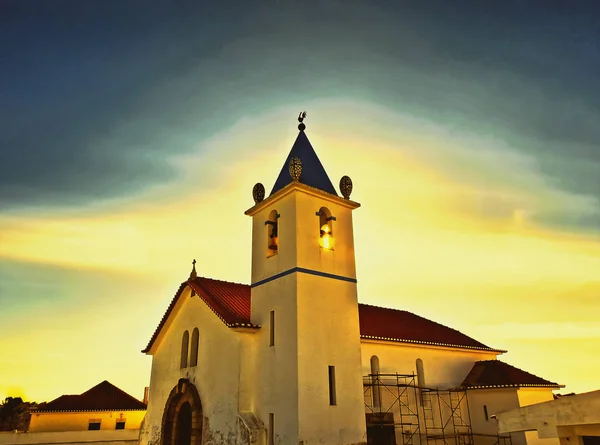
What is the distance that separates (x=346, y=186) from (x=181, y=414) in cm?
1289

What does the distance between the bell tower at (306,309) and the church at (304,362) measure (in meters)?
0.05

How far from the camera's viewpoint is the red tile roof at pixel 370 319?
2063 cm

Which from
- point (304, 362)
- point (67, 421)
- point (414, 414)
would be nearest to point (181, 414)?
point (304, 362)

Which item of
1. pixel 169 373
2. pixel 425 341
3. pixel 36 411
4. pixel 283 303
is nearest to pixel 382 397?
pixel 425 341

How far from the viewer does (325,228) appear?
20.2m

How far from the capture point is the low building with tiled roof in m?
35.9

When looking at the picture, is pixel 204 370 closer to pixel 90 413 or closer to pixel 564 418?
pixel 564 418

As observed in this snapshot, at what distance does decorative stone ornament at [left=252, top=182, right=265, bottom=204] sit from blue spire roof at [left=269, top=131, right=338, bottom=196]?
556 mm

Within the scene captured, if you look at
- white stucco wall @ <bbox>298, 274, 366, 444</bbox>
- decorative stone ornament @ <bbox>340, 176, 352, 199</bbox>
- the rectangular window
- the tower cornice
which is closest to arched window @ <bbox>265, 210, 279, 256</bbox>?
the tower cornice

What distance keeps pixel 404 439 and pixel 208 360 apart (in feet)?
32.7

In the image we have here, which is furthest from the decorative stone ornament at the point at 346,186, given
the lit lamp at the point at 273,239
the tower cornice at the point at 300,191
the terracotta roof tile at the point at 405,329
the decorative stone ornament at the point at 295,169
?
the terracotta roof tile at the point at 405,329

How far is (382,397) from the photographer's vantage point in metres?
22.4

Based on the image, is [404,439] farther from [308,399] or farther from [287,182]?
[287,182]

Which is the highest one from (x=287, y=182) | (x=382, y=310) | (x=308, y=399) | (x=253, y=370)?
(x=287, y=182)
